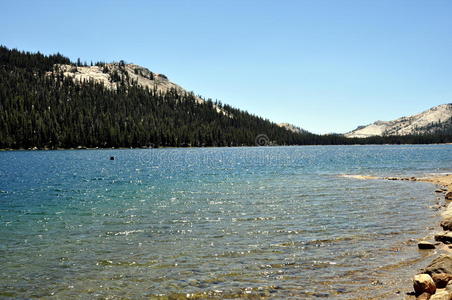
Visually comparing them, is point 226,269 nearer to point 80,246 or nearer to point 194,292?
Answer: point 194,292

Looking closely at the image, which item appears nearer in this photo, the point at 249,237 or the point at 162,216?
the point at 249,237

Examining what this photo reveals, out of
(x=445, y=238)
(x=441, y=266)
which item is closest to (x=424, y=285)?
(x=441, y=266)

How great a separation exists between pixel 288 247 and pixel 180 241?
6362 mm

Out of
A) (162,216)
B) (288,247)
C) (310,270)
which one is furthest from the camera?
(162,216)

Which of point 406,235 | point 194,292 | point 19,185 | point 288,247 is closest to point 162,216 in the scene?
point 288,247

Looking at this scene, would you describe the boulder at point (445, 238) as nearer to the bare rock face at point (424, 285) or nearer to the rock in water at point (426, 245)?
the rock in water at point (426, 245)

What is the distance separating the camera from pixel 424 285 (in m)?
12.4

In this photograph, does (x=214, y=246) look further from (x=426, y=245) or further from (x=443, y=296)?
(x=443, y=296)

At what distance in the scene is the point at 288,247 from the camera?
19.3 metres

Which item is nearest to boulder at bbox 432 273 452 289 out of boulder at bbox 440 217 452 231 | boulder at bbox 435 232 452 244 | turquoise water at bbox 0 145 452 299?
turquoise water at bbox 0 145 452 299

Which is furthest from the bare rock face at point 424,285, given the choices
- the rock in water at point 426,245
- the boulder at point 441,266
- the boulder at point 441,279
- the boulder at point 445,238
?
the boulder at point 445,238

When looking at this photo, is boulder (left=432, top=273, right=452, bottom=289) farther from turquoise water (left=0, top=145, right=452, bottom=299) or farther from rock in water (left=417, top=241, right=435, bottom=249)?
rock in water (left=417, top=241, right=435, bottom=249)

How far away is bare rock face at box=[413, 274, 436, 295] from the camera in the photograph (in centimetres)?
1237

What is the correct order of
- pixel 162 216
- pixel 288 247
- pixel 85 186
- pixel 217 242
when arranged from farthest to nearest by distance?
1. pixel 85 186
2. pixel 162 216
3. pixel 217 242
4. pixel 288 247
